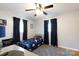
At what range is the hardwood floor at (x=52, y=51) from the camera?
3.09 ft

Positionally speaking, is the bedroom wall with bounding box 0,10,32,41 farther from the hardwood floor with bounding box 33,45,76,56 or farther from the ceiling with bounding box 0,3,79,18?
the hardwood floor with bounding box 33,45,76,56

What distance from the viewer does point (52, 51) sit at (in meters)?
0.99

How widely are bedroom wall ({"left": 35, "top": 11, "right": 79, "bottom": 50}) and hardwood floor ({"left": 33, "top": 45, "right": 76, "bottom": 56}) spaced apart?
64 millimetres

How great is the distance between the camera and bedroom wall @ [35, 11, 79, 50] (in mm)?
910

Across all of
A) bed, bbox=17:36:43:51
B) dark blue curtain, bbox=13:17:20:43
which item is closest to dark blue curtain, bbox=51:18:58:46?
bed, bbox=17:36:43:51

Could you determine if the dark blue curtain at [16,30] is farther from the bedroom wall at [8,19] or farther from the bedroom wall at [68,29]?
the bedroom wall at [68,29]

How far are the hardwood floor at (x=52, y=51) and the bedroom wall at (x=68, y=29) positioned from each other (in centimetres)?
6

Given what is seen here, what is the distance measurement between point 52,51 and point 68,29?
13.7 inches

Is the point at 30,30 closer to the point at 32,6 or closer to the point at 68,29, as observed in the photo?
the point at 32,6

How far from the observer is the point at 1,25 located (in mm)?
839

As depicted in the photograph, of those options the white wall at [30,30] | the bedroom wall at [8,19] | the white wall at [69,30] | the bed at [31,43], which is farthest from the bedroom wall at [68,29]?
the bedroom wall at [8,19]

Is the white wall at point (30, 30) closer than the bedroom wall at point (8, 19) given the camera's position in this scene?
No

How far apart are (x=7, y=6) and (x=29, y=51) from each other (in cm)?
61

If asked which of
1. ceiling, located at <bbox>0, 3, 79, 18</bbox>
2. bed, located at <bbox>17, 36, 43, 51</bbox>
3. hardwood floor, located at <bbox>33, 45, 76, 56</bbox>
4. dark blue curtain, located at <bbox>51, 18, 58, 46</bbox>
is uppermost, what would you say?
ceiling, located at <bbox>0, 3, 79, 18</bbox>
